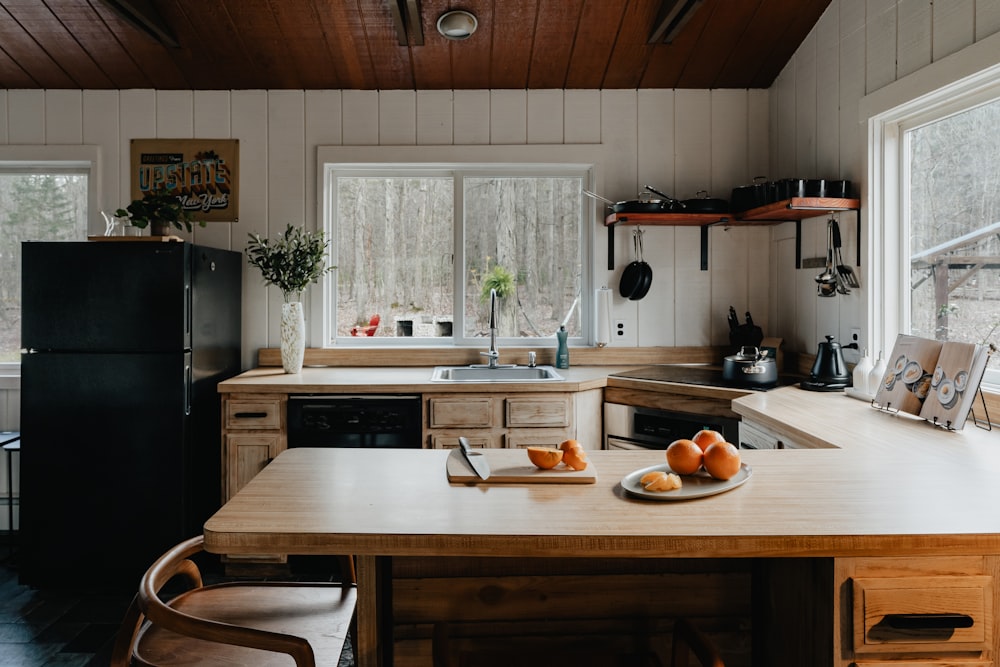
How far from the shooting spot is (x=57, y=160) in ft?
12.3

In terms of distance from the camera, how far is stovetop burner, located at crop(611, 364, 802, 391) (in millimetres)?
3121

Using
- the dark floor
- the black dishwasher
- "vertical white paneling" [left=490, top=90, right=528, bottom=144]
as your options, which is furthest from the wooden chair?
"vertical white paneling" [left=490, top=90, right=528, bottom=144]

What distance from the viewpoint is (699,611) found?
1.60 metres

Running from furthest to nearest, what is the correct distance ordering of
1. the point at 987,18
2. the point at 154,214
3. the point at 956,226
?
1. the point at 154,214
2. the point at 956,226
3. the point at 987,18

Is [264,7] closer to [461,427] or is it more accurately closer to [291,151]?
[291,151]

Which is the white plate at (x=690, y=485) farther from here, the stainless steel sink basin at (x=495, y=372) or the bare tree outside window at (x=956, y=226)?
the stainless steel sink basin at (x=495, y=372)

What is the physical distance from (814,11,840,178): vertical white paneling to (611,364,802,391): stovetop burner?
1.00 meters

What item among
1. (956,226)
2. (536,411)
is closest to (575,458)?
→ (536,411)

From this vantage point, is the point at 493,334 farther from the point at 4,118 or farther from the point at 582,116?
the point at 4,118

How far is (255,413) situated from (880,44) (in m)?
3.04

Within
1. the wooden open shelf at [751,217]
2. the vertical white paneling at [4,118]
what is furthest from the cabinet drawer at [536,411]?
the vertical white paneling at [4,118]

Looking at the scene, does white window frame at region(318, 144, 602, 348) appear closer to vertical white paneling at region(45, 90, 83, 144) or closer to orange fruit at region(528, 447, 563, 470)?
vertical white paneling at region(45, 90, 83, 144)

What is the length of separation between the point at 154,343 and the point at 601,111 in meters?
2.52

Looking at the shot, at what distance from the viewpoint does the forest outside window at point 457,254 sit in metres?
3.92
